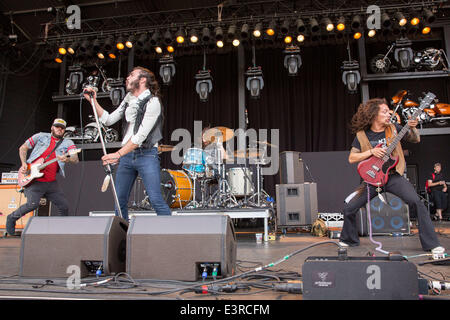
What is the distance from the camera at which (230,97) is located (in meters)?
10.0

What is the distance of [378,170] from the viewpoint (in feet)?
11.5

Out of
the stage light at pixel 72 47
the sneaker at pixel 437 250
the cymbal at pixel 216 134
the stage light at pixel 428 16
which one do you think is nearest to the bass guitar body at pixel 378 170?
the sneaker at pixel 437 250

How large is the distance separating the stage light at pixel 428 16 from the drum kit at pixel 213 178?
453 cm

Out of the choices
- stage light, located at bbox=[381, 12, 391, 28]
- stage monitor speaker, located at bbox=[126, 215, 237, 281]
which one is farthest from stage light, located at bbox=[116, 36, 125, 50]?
stage monitor speaker, located at bbox=[126, 215, 237, 281]

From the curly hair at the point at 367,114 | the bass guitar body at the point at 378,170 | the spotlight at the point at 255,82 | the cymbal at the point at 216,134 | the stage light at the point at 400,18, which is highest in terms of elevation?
the stage light at the point at 400,18

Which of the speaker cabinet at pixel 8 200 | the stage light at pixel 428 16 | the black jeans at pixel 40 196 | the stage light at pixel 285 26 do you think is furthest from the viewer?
the stage light at pixel 285 26

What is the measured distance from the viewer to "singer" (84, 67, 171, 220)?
268 centimetres

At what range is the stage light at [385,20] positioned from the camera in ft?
23.7

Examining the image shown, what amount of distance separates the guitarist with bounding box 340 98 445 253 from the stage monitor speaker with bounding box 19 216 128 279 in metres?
2.59

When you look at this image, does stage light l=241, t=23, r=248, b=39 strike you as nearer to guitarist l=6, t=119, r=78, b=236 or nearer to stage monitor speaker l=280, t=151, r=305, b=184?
stage monitor speaker l=280, t=151, r=305, b=184

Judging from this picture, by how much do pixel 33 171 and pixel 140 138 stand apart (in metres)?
2.76

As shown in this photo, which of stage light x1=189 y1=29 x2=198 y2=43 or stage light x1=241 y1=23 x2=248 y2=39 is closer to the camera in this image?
stage light x1=241 y1=23 x2=248 y2=39

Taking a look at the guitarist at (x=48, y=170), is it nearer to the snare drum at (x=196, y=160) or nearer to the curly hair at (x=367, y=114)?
the snare drum at (x=196, y=160)

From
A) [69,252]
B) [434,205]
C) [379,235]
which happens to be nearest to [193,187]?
[379,235]
